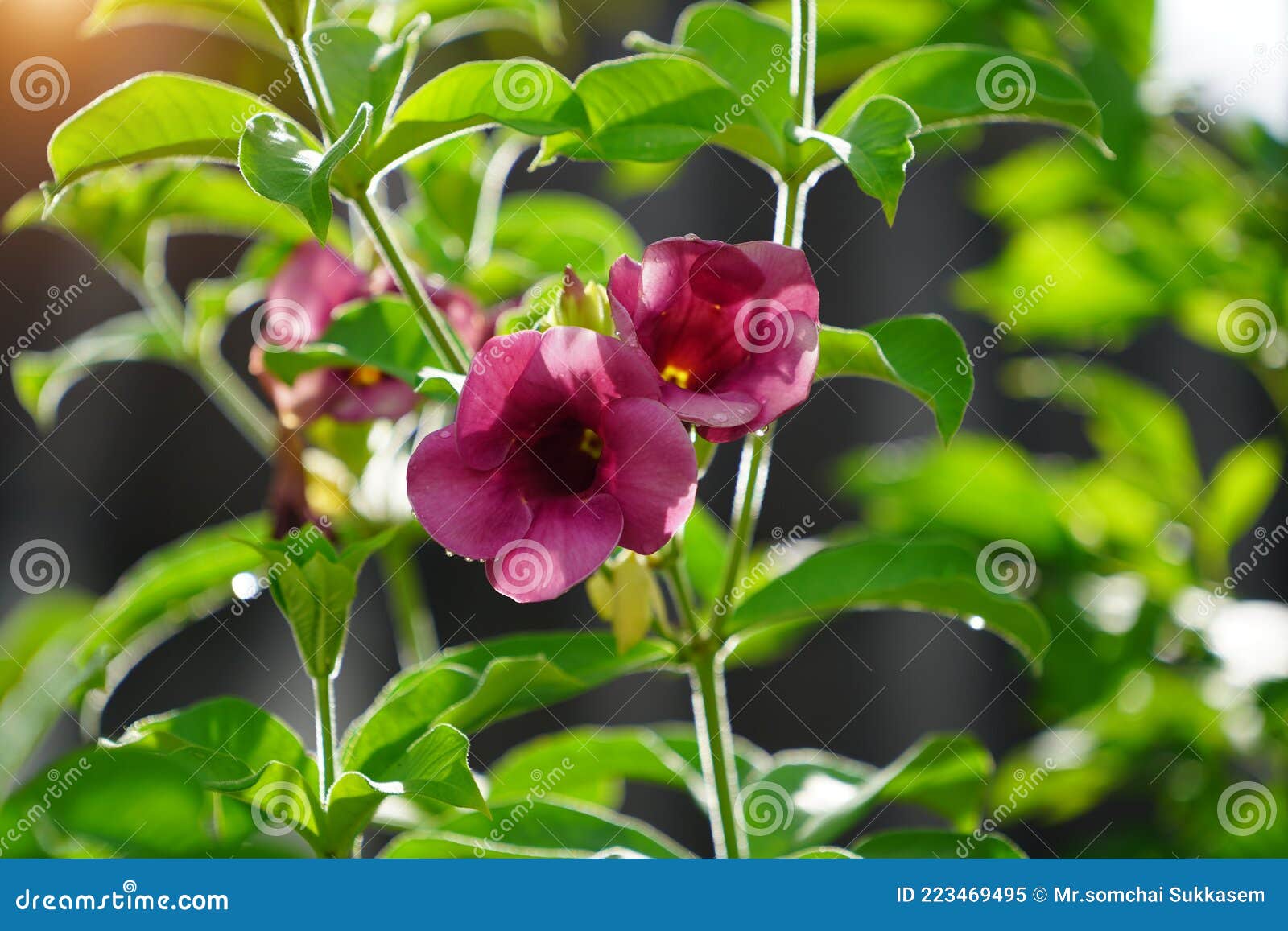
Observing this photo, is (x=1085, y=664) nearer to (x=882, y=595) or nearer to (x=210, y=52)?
(x=882, y=595)

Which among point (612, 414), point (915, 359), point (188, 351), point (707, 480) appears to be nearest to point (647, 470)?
point (612, 414)

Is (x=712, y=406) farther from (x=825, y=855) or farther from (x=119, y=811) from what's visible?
(x=119, y=811)

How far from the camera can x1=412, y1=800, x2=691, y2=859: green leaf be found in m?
0.89

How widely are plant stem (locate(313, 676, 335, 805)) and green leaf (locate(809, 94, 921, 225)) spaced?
49 centimetres

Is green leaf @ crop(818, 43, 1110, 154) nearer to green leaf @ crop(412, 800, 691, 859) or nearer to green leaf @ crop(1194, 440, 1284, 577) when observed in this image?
green leaf @ crop(412, 800, 691, 859)

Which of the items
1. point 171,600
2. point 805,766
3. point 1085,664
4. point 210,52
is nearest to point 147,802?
point 171,600

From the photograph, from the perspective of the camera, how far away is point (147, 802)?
0.88m

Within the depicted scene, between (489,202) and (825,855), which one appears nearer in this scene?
(825,855)

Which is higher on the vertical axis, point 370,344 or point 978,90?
point 978,90

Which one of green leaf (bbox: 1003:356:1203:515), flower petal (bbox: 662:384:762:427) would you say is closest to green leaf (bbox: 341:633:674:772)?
flower petal (bbox: 662:384:762:427)

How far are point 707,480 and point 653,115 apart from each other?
2130 mm

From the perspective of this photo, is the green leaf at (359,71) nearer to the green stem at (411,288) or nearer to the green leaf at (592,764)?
the green stem at (411,288)

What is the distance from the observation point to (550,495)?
25.8 inches

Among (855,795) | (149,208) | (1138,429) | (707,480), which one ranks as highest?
(707,480)
